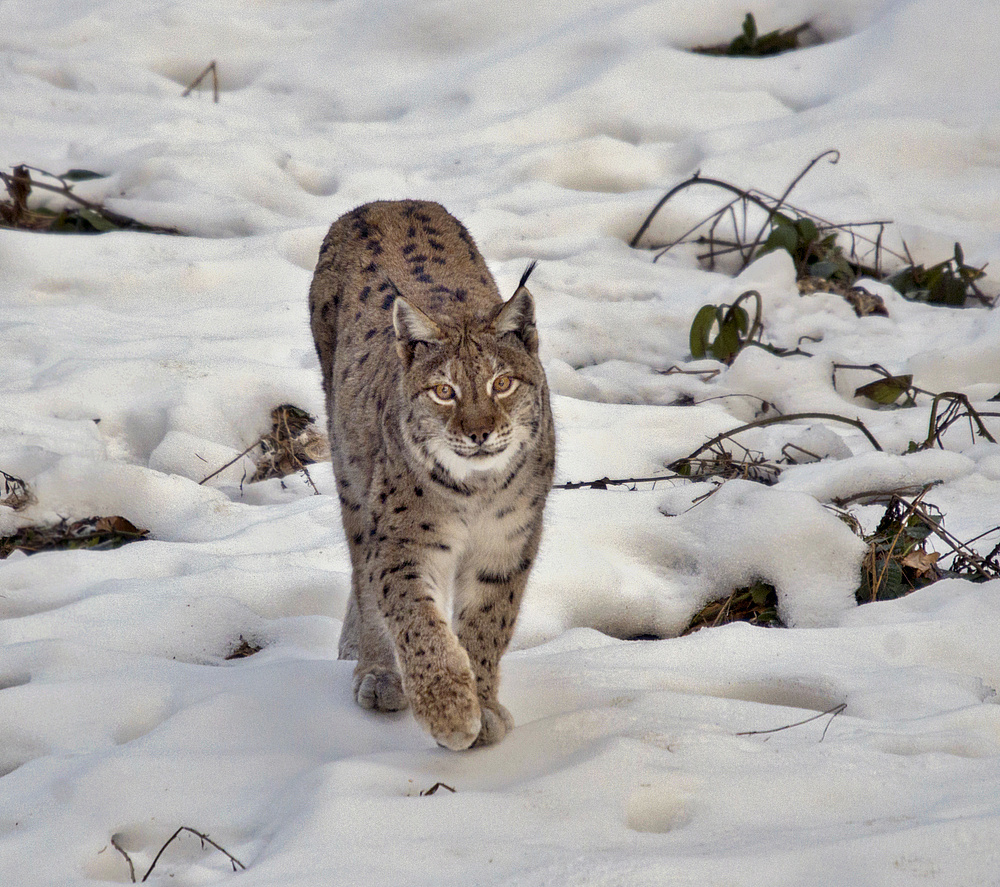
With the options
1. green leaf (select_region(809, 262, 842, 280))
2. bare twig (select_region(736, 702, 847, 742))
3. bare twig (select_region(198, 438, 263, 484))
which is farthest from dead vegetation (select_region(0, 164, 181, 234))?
bare twig (select_region(736, 702, 847, 742))

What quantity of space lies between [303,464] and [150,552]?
1.22 m

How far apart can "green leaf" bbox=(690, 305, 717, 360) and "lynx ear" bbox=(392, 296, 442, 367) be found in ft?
9.69

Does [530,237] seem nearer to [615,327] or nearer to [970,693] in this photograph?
[615,327]

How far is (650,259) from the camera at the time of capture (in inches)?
302

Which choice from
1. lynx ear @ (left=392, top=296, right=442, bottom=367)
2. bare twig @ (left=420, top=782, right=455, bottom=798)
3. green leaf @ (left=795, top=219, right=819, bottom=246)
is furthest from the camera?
green leaf @ (left=795, top=219, right=819, bottom=246)

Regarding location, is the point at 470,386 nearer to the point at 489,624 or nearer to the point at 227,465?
the point at 489,624

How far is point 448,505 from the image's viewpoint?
3.53 m

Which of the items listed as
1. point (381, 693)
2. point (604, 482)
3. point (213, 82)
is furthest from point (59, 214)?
point (381, 693)

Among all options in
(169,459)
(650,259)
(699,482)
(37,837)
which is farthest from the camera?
(650,259)

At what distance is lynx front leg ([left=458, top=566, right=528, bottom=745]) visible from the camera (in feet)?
11.3

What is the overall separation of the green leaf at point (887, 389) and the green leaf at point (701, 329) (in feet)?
2.91

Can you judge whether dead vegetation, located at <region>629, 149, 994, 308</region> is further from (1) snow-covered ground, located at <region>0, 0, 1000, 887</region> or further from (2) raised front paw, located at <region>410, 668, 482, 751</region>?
(2) raised front paw, located at <region>410, 668, 482, 751</region>

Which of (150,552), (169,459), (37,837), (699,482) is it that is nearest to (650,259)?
(699,482)

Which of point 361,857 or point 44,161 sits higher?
point 44,161
